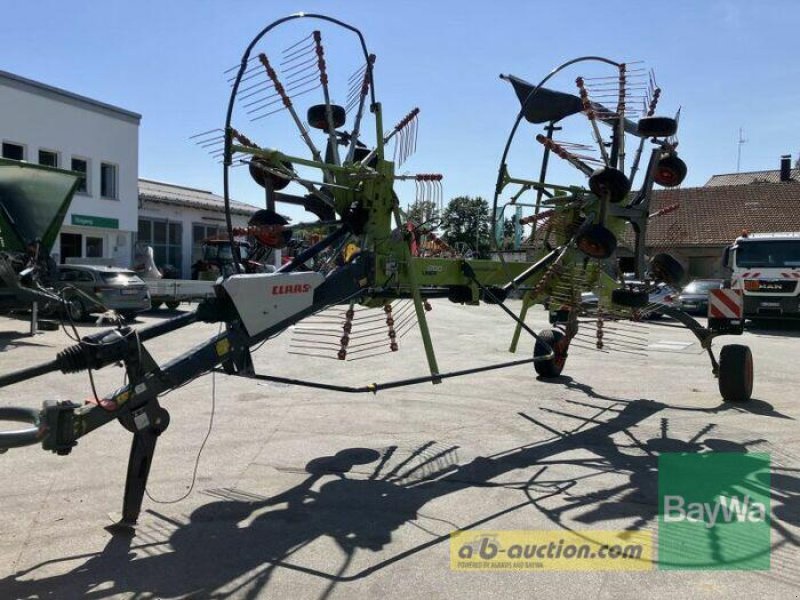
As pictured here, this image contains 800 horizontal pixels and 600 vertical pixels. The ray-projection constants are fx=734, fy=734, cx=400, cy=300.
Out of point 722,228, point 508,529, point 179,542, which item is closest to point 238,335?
point 179,542

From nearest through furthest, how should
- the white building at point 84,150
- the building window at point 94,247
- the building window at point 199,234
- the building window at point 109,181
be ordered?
the white building at point 84,150, the building window at point 94,247, the building window at point 109,181, the building window at point 199,234

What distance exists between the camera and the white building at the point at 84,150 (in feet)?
80.4

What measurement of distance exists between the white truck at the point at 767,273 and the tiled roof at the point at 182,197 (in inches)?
740

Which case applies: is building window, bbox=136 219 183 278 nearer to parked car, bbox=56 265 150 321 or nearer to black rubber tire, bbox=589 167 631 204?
parked car, bbox=56 265 150 321

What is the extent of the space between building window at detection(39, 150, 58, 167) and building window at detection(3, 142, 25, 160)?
848mm

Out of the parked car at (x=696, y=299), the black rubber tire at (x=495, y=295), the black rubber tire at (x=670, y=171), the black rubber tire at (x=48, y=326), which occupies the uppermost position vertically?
the black rubber tire at (x=670, y=171)

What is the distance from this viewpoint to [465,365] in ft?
40.3

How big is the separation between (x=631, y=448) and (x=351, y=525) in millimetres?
3189

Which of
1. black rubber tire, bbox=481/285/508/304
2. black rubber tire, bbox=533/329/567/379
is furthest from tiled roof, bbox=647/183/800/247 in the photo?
black rubber tire, bbox=481/285/508/304

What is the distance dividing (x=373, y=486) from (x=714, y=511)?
8.11ft

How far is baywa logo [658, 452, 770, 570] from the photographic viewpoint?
4414 mm

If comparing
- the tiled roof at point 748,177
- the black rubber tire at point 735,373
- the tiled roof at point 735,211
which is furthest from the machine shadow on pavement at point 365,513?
the tiled roof at point 748,177

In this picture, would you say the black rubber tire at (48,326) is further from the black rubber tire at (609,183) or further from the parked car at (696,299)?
the parked car at (696,299)

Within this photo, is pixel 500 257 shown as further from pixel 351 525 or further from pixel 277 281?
pixel 351 525
